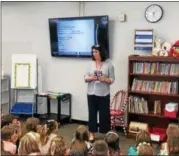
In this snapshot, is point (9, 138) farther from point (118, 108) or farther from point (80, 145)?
point (118, 108)

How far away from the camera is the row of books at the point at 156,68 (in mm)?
4684

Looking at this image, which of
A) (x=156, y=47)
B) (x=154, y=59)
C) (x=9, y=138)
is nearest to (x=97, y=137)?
(x=154, y=59)

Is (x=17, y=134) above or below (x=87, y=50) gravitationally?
below

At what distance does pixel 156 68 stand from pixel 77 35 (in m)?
1.48

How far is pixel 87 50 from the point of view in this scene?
5.42 meters

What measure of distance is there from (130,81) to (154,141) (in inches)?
37.7

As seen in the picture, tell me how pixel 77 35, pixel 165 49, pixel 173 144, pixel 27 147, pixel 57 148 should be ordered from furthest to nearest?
pixel 77 35, pixel 165 49, pixel 173 144, pixel 57 148, pixel 27 147

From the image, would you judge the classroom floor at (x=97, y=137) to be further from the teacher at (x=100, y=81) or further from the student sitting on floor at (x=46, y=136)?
the student sitting on floor at (x=46, y=136)

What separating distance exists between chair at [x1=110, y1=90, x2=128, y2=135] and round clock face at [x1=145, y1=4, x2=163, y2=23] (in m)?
1.22

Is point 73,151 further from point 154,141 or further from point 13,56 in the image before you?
point 13,56

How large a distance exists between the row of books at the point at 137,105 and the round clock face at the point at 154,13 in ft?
3.93

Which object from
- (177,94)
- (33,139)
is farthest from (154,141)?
(33,139)

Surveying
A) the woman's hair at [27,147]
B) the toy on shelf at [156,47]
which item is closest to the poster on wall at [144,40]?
the toy on shelf at [156,47]

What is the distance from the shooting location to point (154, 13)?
193 inches
